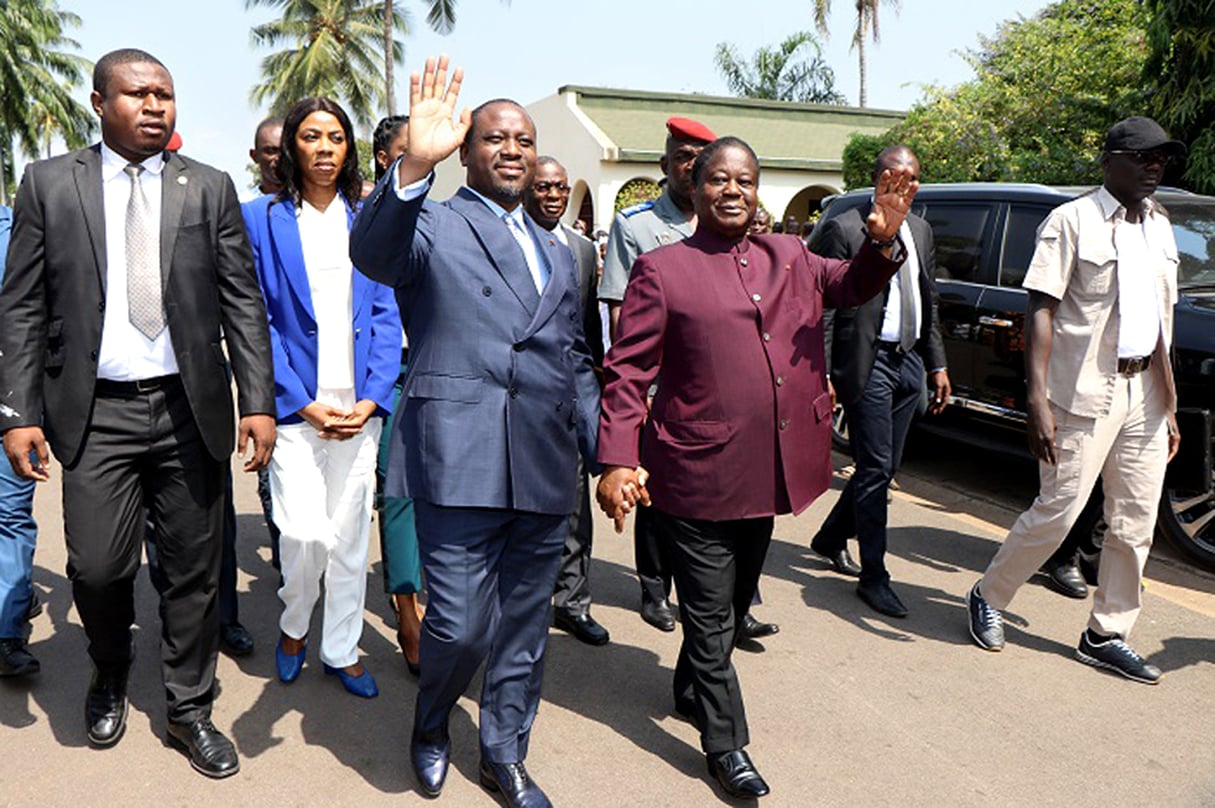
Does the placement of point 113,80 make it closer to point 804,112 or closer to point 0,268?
point 0,268

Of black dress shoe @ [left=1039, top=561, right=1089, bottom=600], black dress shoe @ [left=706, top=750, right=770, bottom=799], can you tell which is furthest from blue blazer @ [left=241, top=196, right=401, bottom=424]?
black dress shoe @ [left=1039, top=561, right=1089, bottom=600]

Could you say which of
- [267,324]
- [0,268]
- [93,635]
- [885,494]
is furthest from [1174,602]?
[0,268]

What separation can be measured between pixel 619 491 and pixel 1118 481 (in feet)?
7.48

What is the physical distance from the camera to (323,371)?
376 cm

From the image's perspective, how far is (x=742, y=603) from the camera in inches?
139

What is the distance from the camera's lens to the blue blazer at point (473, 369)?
295cm

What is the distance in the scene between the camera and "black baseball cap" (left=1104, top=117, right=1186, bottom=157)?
3906mm

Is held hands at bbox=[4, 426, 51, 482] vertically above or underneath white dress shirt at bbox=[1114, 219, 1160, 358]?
underneath

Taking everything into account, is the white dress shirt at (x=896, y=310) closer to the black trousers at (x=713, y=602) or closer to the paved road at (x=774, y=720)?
the paved road at (x=774, y=720)

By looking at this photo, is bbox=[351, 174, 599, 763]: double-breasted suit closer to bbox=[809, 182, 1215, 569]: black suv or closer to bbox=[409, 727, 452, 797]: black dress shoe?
bbox=[409, 727, 452, 797]: black dress shoe

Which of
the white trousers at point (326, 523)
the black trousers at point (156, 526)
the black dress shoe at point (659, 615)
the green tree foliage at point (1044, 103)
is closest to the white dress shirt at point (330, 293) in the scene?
the white trousers at point (326, 523)

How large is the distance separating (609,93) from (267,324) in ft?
74.9

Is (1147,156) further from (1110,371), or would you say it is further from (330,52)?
(330,52)

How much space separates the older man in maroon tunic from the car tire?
301 centimetres
